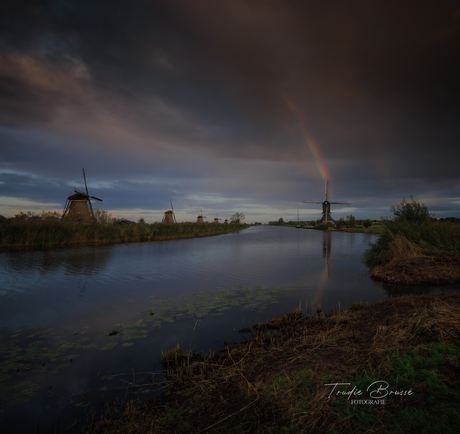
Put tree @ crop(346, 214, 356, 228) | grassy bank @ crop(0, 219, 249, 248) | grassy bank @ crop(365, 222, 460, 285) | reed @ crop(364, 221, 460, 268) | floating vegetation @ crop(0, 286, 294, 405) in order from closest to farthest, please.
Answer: floating vegetation @ crop(0, 286, 294, 405), grassy bank @ crop(365, 222, 460, 285), reed @ crop(364, 221, 460, 268), grassy bank @ crop(0, 219, 249, 248), tree @ crop(346, 214, 356, 228)

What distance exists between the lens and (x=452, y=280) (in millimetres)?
10586

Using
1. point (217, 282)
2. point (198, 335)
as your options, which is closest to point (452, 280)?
point (217, 282)

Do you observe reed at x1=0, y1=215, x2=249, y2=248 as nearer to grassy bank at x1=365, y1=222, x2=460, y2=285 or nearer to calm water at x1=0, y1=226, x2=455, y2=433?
calm water at x1=0, y1=226, x2=455, y2=433

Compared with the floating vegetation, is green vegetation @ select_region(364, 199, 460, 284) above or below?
above

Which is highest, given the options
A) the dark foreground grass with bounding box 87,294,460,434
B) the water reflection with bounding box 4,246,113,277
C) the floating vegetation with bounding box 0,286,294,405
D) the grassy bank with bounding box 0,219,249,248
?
the grassy bank with bounding box 0,219,249,248

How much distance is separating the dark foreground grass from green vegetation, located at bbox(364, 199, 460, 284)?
7766 millimetres

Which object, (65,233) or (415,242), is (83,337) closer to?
(415,242)

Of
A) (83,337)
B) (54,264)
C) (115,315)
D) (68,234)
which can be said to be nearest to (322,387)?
(83,337)

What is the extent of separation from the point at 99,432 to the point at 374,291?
408 inches

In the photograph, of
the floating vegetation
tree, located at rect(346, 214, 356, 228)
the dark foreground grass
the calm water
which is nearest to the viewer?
the dark foreground grass

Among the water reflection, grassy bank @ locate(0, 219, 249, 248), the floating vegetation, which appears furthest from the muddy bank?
grassy bank @ locate(0, 219, 249, 248)

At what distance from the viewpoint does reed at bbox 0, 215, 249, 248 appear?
24.1m

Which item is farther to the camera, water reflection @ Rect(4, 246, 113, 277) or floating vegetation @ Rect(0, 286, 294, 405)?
water reflection @ Rect(4, 246, 113, 277)

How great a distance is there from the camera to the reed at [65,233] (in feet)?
79.0
